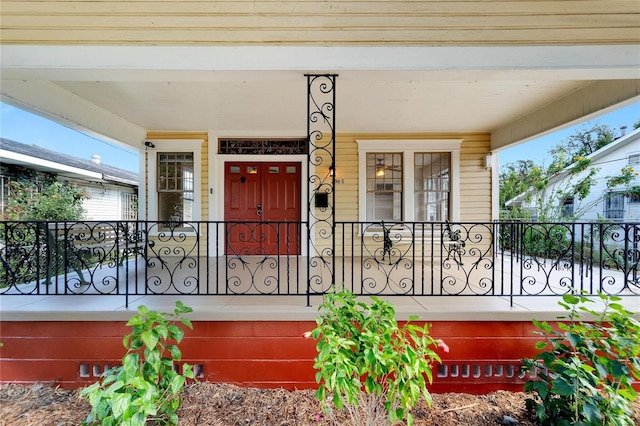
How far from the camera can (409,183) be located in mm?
5531

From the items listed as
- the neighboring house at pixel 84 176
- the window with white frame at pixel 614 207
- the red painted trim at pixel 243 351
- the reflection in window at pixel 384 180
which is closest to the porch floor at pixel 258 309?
the red painted trim at pixel 243 351

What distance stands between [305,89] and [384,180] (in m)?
2.72

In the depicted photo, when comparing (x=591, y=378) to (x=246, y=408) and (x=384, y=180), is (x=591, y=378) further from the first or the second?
(x=384, y=180)

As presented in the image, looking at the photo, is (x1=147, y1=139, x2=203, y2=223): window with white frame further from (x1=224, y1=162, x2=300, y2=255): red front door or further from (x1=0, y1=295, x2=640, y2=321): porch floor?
(x1=0, y1=295, x2=640, y2=321): porch floor

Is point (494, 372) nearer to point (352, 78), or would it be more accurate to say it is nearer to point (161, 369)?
point (161, 369)

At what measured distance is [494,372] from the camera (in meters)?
2.27

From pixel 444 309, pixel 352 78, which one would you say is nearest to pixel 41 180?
pixel 352 78

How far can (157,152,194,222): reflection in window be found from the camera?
218 inches

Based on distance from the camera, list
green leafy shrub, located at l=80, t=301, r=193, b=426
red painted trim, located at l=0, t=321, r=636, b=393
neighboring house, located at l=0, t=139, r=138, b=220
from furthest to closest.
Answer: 1. neighboring house, located at l=0, t=139, r=138, b=220
2. red painted trim, located at l=0, t=321, r=636, b=393
3. green leafy shrub, located at l=80, t=301, r=193, b=426

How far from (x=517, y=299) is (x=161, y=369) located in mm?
3024

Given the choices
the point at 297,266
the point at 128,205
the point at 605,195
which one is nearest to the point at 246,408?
the point at 297,266

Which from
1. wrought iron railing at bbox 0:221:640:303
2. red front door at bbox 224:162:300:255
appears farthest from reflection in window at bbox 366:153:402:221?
red front door at bbox 224:162:300:255

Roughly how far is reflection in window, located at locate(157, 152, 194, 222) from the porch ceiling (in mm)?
566

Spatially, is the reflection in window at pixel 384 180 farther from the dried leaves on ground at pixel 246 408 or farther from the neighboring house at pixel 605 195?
the neighboring house at pixel 605 195
